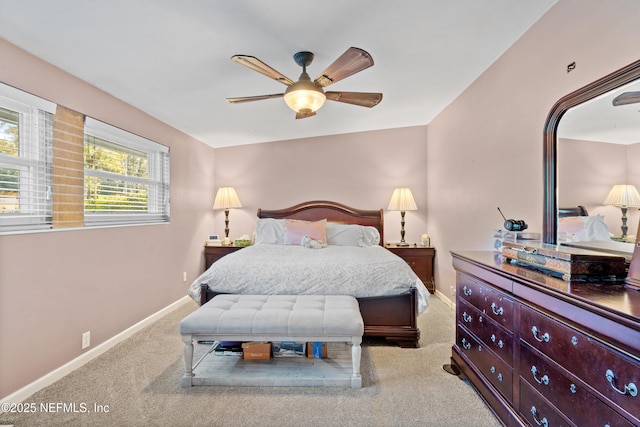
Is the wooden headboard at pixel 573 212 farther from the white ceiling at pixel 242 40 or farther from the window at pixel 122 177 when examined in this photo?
the window at pixel 122 177

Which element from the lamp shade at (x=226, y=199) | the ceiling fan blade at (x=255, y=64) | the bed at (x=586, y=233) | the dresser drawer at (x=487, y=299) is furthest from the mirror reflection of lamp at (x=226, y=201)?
the bed at (x=586, y=233)

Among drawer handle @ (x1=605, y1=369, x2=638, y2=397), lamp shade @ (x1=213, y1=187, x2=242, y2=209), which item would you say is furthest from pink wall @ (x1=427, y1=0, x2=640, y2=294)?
lamp shade @ (x1=213, y1=187, x2=242, y2=209)

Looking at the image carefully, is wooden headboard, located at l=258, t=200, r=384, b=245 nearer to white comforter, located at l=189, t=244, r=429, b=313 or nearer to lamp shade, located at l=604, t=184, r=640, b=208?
white comforter, located at l=189, t=244, r=429, b=313

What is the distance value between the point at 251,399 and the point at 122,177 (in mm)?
2491

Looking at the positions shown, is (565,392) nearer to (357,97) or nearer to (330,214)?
(357,97)

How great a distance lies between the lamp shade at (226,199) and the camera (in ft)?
15.0

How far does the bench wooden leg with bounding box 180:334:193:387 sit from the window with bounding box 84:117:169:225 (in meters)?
1.42

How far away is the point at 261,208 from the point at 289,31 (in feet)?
10.7

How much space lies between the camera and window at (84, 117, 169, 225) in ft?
8.54

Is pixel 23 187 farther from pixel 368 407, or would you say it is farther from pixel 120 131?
pixel 368 407

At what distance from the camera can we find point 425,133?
183 inches

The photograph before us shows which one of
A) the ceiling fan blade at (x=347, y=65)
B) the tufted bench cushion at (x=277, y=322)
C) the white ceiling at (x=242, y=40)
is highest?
the white ceiling at (x=242, y=40)

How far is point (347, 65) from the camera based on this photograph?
195 cm

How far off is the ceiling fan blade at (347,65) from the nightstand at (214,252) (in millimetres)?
3019
